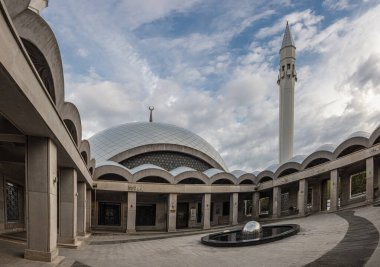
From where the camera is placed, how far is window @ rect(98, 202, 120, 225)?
27.1 m

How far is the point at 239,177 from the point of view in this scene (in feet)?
97.1

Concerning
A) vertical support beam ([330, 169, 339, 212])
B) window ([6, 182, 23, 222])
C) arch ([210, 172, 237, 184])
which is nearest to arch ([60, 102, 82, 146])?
window ([6, 182, 23, 222])

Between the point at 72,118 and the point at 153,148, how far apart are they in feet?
68.3

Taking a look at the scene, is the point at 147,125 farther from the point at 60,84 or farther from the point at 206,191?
the point at 60,84

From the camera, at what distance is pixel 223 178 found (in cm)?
2866

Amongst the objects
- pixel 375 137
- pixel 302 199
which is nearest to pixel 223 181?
pixel 302 199

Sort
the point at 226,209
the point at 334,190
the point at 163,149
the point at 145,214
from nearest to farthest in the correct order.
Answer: the point at 334,190 → the point at 145,214 → the point at 226,209 → the point at 163,149

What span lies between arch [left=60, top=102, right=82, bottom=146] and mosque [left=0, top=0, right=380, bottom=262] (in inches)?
2.3

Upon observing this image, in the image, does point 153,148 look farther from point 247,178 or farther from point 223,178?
point 247,178

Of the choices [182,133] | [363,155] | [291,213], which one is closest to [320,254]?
[363,155]

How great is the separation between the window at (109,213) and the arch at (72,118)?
14.0 metres

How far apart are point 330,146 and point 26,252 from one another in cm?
2089

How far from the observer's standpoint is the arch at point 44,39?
22.8 feet

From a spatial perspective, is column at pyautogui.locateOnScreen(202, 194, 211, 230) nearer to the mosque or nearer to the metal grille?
the mosque
